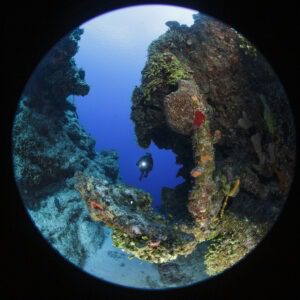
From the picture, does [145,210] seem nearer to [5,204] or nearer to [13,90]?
[5,204]

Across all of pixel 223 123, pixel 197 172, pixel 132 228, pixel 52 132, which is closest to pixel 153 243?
pixel 132 228

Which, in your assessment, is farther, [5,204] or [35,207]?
[35,207]

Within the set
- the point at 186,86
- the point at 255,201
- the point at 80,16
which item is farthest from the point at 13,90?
the point at 255,201

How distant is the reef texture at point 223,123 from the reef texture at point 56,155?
3276 mm

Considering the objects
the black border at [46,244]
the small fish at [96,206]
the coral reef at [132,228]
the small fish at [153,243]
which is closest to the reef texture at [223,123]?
the coral reef at [132,228]

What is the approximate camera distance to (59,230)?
909 cm

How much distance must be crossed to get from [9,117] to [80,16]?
1.38 metres

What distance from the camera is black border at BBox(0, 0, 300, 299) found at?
348 cm

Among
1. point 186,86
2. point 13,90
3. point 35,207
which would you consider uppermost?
point 186,86

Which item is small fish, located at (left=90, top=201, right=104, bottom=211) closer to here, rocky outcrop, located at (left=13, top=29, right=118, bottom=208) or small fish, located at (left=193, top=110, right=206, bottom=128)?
small fish, located at (left=193, top=110, right=206, bottom=128)

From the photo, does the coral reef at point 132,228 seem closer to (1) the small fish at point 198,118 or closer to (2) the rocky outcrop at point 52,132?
(1) the small fish at point 198,118

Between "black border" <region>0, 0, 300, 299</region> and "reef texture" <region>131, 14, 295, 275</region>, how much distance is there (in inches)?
102

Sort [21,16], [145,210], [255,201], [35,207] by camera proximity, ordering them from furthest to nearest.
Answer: [35,207]
[255,201]
[145,210]
[21,16]

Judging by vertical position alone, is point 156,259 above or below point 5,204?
below
